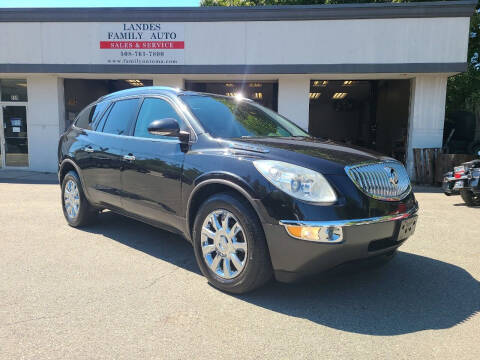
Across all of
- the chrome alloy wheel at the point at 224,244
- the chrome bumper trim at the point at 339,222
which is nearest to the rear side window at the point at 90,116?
the chrome alloy wheel at the point at 224,244

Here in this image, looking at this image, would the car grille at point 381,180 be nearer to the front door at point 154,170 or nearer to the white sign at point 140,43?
the front door at point 154,170

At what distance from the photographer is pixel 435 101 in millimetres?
11641

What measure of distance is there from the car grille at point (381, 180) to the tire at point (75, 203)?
373cm

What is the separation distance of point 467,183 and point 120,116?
666 cm

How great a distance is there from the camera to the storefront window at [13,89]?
13227 millimetres

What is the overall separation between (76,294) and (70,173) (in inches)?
103

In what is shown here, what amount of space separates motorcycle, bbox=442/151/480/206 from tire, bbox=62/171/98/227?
22.6 ft

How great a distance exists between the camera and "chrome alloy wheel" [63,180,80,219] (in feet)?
16.9

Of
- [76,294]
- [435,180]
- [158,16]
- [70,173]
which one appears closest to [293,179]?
[76,294]

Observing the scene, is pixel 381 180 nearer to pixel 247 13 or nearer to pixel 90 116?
pixel 90 116

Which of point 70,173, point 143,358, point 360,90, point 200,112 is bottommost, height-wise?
point 143,358

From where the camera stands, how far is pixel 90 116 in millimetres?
5211

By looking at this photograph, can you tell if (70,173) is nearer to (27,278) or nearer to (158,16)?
(27,278)

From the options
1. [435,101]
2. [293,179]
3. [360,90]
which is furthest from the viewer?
[360,90]
